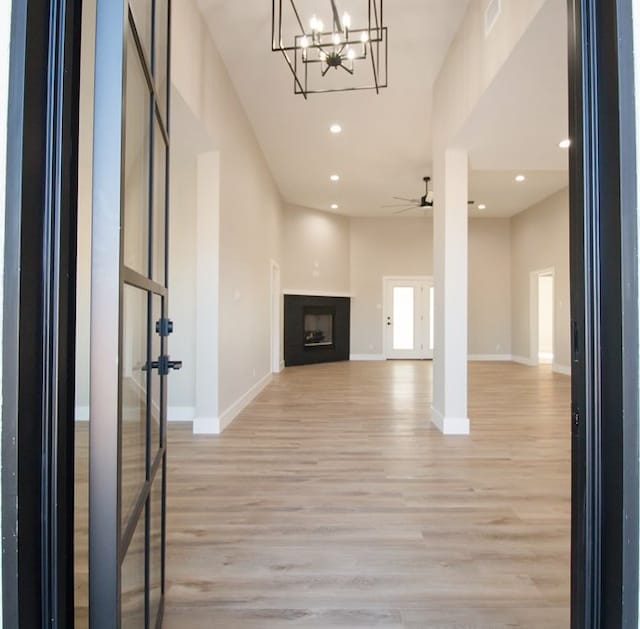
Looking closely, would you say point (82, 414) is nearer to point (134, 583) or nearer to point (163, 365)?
point (163, 365)

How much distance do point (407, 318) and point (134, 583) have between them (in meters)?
9.90

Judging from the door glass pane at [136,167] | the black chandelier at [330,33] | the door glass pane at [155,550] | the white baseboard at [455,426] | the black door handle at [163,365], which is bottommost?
the white baseboard at [455,426]

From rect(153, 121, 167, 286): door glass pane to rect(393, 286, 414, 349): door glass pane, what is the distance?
927 centimetres

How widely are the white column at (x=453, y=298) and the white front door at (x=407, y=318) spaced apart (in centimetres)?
651

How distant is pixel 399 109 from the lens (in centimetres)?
481

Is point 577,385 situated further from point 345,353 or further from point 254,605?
point 345,353

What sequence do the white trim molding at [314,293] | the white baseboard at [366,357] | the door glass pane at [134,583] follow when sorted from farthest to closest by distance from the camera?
the white baseboard at [366,357]
the white trim molding at [314,293]
the door glass pane at [134,583]

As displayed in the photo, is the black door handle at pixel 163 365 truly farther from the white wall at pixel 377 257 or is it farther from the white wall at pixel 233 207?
the white wall at pixel 377 257

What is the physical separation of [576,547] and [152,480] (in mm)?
1103

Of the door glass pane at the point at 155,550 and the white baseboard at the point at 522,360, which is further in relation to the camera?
the white baseboard at the point at 522,360

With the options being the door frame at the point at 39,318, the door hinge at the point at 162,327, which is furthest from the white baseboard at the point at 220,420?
the door frame at the point at 39,318

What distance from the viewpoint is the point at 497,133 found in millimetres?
3635

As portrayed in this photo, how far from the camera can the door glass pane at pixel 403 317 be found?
34.3 ft

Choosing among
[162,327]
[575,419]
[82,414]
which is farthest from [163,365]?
[575,419]
